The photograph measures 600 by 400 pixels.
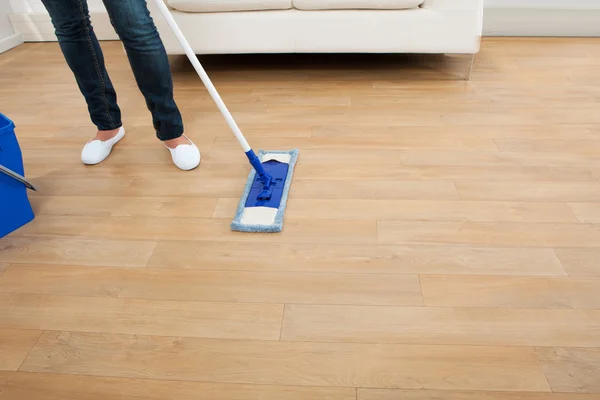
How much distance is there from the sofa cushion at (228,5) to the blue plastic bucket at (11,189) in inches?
38.4

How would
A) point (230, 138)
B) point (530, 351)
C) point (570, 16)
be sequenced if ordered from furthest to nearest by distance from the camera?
point (570, 16) → point (230, 138) → point (530, 351)

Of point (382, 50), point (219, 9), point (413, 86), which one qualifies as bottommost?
point (413, 86)

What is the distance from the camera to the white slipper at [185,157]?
143 centimetres

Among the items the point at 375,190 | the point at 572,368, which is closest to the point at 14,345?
the point at 375,190

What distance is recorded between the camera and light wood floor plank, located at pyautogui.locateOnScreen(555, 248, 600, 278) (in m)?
1.01

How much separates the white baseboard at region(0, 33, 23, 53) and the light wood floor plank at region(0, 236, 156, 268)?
6.22 feet

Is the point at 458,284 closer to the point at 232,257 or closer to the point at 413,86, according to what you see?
the point at 232,257

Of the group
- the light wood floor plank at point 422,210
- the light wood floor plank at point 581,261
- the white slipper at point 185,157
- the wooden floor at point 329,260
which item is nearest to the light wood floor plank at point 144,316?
the wooden floor at point 329,260

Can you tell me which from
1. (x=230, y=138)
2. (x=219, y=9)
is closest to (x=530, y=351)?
(x=230, y=138)

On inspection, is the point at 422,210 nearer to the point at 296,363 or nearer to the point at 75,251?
the point at 296,363

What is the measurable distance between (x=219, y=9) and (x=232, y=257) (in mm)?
1213

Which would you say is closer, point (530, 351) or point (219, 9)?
point (530, 351)

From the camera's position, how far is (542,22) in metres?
2.38

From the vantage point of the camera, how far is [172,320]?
3.12 feet
